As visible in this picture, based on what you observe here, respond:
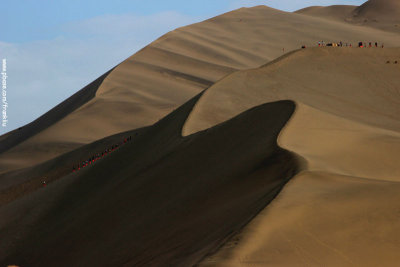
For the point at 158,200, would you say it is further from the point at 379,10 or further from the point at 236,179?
the point at 379,10

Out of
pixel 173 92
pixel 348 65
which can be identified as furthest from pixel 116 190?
pixel 173 92

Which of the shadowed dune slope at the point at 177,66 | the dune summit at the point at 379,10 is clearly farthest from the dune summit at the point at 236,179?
the dune summit at the point at 379,10

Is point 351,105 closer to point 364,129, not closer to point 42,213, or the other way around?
point 364,129

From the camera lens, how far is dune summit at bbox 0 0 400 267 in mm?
10070

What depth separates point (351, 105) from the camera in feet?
101

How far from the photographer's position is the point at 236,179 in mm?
15203

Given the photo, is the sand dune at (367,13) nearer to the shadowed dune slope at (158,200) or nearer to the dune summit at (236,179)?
the dune summit at (236,179)

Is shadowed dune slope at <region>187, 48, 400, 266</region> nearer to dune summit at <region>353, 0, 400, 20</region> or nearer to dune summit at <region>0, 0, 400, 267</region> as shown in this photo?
dune summit at <region>0, 0, 400, 267</region>

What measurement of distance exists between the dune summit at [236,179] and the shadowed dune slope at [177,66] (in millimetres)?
300

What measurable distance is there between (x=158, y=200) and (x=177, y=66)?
44.7 meters

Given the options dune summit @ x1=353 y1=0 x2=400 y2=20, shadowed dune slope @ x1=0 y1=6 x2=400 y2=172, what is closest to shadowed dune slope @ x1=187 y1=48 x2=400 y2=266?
shadowed dune slope @ x1=0 y1=6 x2=400 y2=172

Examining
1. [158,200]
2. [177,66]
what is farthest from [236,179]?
[177,66]

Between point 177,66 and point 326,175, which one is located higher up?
point 326,175

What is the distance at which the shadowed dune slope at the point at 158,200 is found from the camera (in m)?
12.2
